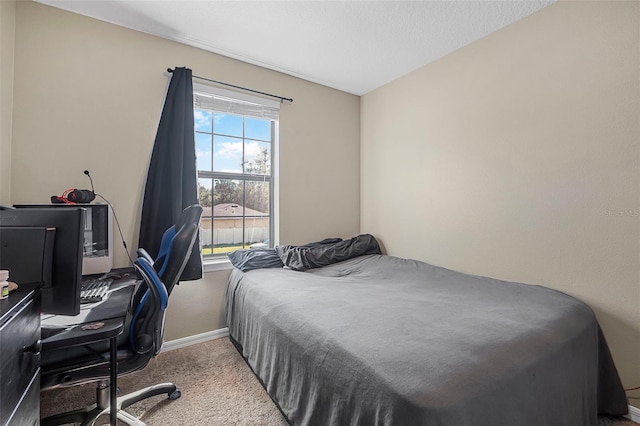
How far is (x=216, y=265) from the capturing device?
8.38 ft

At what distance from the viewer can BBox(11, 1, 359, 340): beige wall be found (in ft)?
6.09

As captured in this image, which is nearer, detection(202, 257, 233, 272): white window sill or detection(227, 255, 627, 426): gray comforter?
detection(227, 255, 627, 426): gray comforter

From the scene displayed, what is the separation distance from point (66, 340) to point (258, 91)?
7.88 ft

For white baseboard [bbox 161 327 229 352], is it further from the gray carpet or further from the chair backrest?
the chair backrest

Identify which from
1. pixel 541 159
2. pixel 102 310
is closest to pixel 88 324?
pixel 102 310

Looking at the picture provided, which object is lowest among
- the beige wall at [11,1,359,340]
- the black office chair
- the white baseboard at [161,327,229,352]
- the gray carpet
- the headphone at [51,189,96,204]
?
the gray carpet

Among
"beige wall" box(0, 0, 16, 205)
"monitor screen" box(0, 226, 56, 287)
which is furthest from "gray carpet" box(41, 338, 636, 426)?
"beige wall" box(0, 0, 16, 205)

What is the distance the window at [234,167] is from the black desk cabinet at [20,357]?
1.62m

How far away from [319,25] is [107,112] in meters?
1.74

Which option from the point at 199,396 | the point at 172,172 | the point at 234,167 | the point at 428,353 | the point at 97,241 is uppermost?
the point at 234,167

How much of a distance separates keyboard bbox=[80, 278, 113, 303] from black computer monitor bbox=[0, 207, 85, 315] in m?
0.41

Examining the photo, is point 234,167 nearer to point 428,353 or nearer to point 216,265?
point 216,265

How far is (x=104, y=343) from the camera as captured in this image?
4.52 feet

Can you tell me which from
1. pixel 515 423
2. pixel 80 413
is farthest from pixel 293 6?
pixel 80 413
